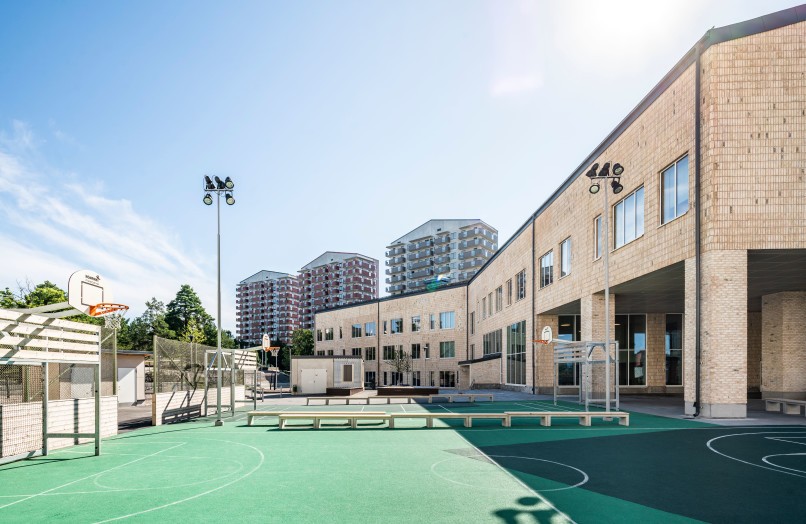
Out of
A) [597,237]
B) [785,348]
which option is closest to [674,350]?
[785,348]

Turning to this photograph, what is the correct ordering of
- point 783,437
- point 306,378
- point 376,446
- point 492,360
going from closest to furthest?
point 376,446, point 783,437, point 306,378, point 492,360

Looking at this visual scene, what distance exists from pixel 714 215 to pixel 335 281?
148 meters

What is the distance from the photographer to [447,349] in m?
62.7

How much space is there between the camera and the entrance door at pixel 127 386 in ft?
97.9

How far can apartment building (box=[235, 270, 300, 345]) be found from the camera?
602 feet

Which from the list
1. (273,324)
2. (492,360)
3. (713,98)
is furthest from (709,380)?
(273,324)

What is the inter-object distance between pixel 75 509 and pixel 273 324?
183341 millimetres

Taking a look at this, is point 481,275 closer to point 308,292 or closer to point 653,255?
point 653,255

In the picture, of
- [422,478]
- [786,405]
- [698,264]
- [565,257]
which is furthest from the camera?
[565,257]

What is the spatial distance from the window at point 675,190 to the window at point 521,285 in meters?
18.7

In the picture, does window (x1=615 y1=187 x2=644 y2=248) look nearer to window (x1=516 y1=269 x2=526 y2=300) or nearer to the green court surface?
the green court surface

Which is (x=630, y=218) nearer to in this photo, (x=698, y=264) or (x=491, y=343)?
(x=698, y=264)

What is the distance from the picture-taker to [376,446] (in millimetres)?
13609

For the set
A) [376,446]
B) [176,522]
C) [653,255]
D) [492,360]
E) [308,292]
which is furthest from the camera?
[308,292]
